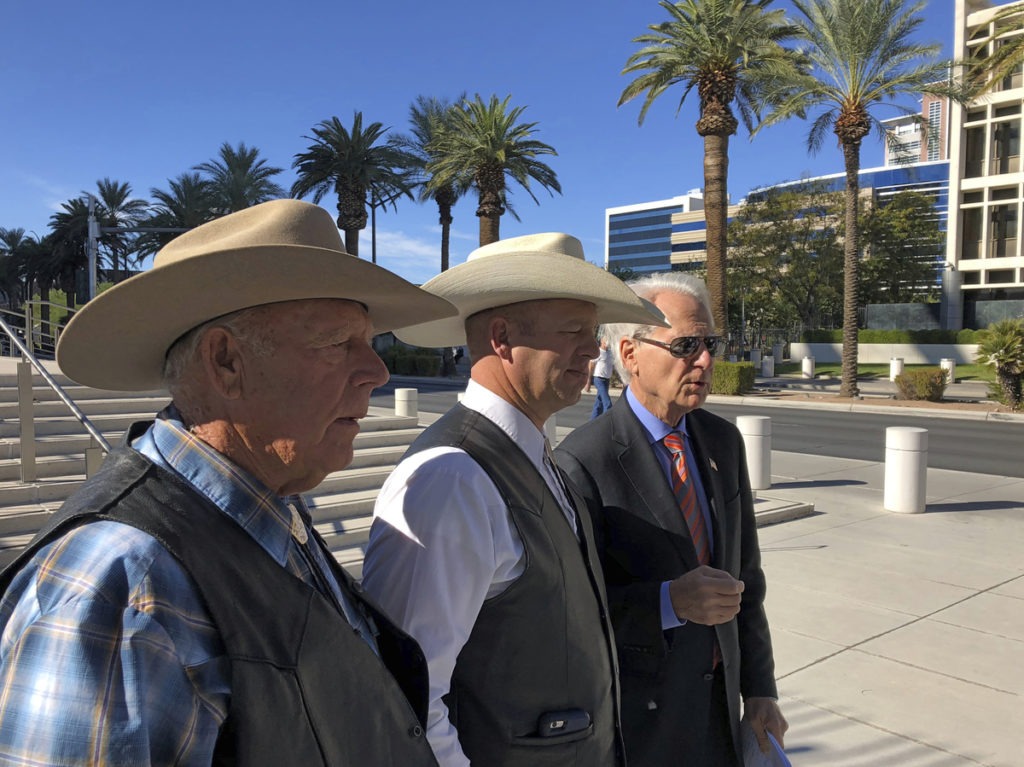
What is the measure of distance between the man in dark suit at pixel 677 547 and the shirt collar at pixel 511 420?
522 millimetres

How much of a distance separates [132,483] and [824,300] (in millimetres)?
50646

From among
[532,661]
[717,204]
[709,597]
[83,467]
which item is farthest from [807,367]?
[532,661]

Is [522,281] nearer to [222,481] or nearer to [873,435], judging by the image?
[222,481]

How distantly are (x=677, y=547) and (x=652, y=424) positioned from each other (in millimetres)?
479

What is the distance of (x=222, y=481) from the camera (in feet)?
4.13

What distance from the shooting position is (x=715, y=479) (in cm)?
266

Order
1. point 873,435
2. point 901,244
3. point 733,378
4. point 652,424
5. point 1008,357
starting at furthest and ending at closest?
point 901,244 → point 733,378 → point 1008,357 → point 873,435 → point 652,424

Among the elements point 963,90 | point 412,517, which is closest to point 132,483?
point 412,517

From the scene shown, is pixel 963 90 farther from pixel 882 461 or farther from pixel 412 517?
pixel 412 517

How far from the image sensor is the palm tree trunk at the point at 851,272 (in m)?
25.2

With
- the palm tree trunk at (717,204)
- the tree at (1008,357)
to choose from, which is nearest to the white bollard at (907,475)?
the tree at (1008,357)

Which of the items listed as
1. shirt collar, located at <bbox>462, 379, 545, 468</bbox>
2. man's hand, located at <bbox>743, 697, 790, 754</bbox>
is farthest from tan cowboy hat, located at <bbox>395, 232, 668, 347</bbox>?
man's hand, located at <bbox>743, 697, 790, 754</bbox>

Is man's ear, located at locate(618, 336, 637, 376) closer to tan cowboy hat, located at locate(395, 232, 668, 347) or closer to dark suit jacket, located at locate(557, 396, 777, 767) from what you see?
dark suit jacket, located at locate(557, 396, 777, 767)

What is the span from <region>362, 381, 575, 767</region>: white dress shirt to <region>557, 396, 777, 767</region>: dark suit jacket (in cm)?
75
